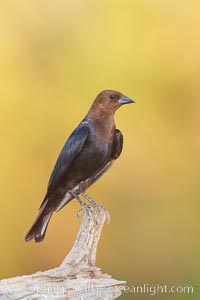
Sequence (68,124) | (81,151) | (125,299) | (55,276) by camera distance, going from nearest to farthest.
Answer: (55,276) < (81,151) < (125,299) < (68,124)

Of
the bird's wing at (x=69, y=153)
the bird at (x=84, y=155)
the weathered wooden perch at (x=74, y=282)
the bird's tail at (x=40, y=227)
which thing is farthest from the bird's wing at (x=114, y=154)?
the weathered wooden perch at (x=74, y=282)

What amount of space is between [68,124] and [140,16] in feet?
5.23

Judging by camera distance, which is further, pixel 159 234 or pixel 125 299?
pixel 159 234

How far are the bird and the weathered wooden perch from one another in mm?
780

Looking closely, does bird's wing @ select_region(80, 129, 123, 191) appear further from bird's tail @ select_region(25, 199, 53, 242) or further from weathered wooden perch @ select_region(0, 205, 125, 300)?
weathered wooden perch @ select_region(0, 205, 125, 300)

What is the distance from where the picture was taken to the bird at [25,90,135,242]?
19.1 feet

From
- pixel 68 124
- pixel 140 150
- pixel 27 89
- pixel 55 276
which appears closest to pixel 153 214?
pixel 140 150

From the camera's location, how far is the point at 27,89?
8805mm

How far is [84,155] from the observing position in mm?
5855

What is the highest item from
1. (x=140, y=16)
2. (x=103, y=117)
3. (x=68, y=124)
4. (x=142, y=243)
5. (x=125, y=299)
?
(x=140, y=16)

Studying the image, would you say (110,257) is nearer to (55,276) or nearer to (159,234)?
(159,234)

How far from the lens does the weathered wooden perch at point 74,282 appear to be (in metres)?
4.50

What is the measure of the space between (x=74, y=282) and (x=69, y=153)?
1.37m

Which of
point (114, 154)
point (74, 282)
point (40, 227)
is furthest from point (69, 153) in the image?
point (74, 282)
